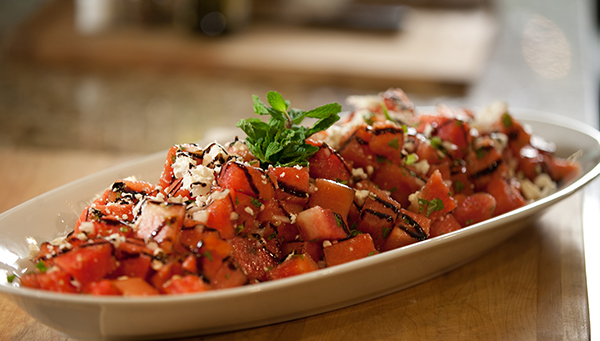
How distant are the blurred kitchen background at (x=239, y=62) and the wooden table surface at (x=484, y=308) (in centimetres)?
170

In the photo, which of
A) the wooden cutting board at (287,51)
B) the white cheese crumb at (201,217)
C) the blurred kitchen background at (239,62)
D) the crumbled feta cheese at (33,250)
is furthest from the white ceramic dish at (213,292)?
the wooden cutting board at (287,51)

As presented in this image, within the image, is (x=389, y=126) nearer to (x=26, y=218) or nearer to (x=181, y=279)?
(x=181, y=279)

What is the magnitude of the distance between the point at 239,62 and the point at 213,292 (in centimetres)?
332

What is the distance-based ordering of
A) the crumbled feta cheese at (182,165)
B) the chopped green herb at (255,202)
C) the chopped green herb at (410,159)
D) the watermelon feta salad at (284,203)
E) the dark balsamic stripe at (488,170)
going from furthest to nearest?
the dark balsamic stripe at (488,170) → the chopped green herb at (410,159) → the crumbled feta cheese at (182,165) → the chopped green herb at (255,202) → the watermelon feta salad at (284,203)

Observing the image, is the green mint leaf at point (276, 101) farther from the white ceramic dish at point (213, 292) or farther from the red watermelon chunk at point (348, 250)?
the white ceramic dish at point (213, 292)

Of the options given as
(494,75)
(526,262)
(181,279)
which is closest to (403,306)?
(526,262)

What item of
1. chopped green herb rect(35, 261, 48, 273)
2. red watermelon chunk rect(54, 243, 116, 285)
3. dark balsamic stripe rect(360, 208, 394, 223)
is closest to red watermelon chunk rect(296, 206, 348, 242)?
A: dark balsamic stripe rect(360, 208, 394, 223)

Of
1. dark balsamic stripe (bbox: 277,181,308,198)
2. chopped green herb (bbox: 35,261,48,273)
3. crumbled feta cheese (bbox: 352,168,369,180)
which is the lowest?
crumbled feta cheese (bbox: 352,168,369,180)

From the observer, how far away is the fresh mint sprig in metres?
1.67

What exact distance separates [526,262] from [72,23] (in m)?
4.30

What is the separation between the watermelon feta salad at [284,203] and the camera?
1363mm

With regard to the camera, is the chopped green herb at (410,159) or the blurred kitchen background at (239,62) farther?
the blurred kitchen background at (239,62)

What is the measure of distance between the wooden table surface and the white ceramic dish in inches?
1.7

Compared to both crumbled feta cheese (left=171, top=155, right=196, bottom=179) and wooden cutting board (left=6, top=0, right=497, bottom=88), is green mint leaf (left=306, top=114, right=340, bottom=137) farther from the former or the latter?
wooden cutting board (left=6, top=0, right=497, bottom=88)
